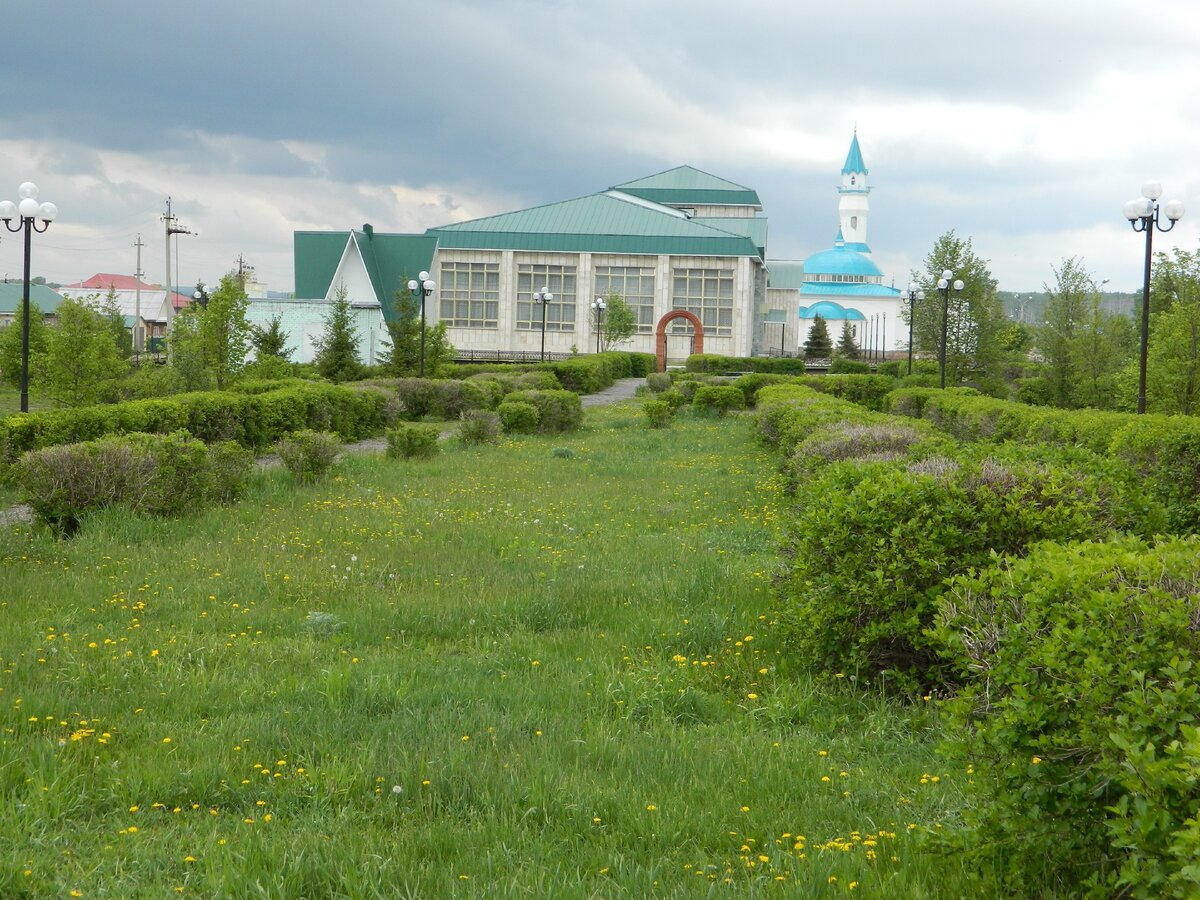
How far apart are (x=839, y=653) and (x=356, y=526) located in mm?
5614

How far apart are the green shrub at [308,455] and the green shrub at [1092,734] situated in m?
10.6

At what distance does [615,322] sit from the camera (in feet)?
205

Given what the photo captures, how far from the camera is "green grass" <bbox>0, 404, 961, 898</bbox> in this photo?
11.2 ft

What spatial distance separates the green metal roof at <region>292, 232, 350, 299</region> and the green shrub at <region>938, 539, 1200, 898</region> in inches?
2535

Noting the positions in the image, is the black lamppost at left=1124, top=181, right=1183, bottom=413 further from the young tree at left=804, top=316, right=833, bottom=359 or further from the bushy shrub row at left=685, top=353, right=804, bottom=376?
the young tree at left=804, top=316, right=833, bottom=359

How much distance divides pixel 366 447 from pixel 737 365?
36332 mm

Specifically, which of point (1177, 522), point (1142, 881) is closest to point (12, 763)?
point (1142, 881)

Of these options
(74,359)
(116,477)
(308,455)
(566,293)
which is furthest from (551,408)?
(566,293)

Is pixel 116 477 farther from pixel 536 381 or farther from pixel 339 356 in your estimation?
pixel 339 356

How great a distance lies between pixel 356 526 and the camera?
9.82m

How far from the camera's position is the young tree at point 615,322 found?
62594 mm

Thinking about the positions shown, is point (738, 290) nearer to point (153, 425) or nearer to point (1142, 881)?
point (153, 425)

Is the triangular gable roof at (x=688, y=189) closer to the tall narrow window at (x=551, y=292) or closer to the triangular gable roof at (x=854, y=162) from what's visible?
the tall narrow window at (x=551, y=292)

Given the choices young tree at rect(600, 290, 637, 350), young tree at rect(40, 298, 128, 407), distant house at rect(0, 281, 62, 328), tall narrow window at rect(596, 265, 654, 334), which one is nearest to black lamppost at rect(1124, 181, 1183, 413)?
young tree at rect(40, 298, 128, 407)
